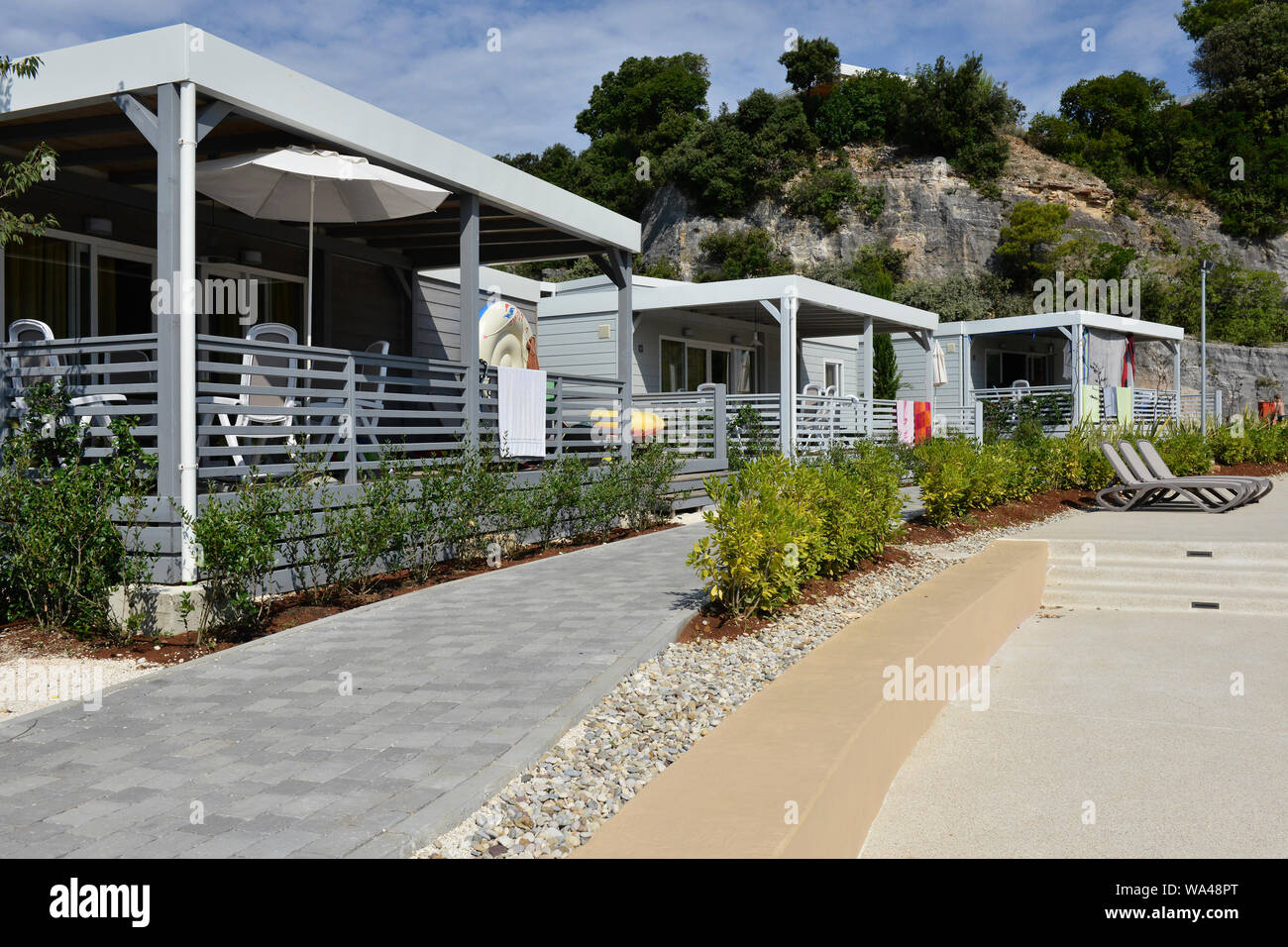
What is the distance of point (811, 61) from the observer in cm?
4888

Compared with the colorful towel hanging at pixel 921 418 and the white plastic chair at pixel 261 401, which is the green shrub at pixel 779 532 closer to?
the white plastic chair at pixel 261 401

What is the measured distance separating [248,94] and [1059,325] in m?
19.5

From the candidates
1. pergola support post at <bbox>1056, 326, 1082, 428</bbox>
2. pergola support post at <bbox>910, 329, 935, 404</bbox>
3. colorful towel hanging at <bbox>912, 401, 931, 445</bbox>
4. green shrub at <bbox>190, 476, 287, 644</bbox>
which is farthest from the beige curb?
pergola support post at <bbox>1056, 326, 1082, 428</bbox>

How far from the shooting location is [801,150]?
46.4 m

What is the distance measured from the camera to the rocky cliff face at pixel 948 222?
4234cm

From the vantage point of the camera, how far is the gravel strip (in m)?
2.97

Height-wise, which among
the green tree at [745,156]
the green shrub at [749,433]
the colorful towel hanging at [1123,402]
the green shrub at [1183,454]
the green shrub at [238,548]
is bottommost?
the green shrub at [238,548]

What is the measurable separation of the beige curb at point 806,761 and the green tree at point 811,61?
4832 centimetres

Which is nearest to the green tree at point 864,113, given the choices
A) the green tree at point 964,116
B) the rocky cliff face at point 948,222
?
the green tree at point 964,116

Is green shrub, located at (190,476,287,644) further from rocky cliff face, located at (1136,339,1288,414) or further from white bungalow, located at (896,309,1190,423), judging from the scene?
rocky cliff face, located at (1136,339,1288,414)

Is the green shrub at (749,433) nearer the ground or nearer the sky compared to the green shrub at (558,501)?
nearer the sky

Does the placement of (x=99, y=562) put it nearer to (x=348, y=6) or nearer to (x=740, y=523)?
(x=740, y=523)

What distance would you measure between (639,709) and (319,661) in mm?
1702
